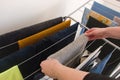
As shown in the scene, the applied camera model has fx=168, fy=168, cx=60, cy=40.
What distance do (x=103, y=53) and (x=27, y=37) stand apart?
621 mm

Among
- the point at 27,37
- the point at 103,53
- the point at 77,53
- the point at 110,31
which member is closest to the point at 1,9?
the point at 27,37

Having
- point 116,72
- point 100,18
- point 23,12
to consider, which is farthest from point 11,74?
point 116,72

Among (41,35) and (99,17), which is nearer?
(41,35)

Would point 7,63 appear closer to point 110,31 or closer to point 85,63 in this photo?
point 85,63

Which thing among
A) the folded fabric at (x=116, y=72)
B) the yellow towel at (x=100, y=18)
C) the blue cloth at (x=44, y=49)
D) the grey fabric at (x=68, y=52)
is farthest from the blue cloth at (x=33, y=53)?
the folded fabric at (x=116, y=72)

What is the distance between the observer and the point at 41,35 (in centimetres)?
77

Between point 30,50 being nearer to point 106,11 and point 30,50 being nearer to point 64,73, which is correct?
point 64,73

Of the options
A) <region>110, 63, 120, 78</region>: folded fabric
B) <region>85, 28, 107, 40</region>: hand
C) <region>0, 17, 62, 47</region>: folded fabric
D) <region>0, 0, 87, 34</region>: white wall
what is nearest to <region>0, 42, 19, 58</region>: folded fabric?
<region>0, 17, 62, 47</region>: folded fabric

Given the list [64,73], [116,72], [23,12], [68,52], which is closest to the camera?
[64,73]

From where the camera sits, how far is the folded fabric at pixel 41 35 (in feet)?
2.35

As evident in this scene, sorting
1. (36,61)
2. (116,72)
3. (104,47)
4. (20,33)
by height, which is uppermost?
(20,33)

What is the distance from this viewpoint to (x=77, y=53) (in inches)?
31.2

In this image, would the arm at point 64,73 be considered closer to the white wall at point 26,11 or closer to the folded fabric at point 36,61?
the folded fabric at point 36,61

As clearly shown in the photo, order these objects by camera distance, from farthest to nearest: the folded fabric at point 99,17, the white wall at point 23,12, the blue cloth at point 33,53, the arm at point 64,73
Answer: the folded fabric at point 99,17 → the white wall at point 23,12 → the blue cloth at point 33,53 → the arm at point 64,73
